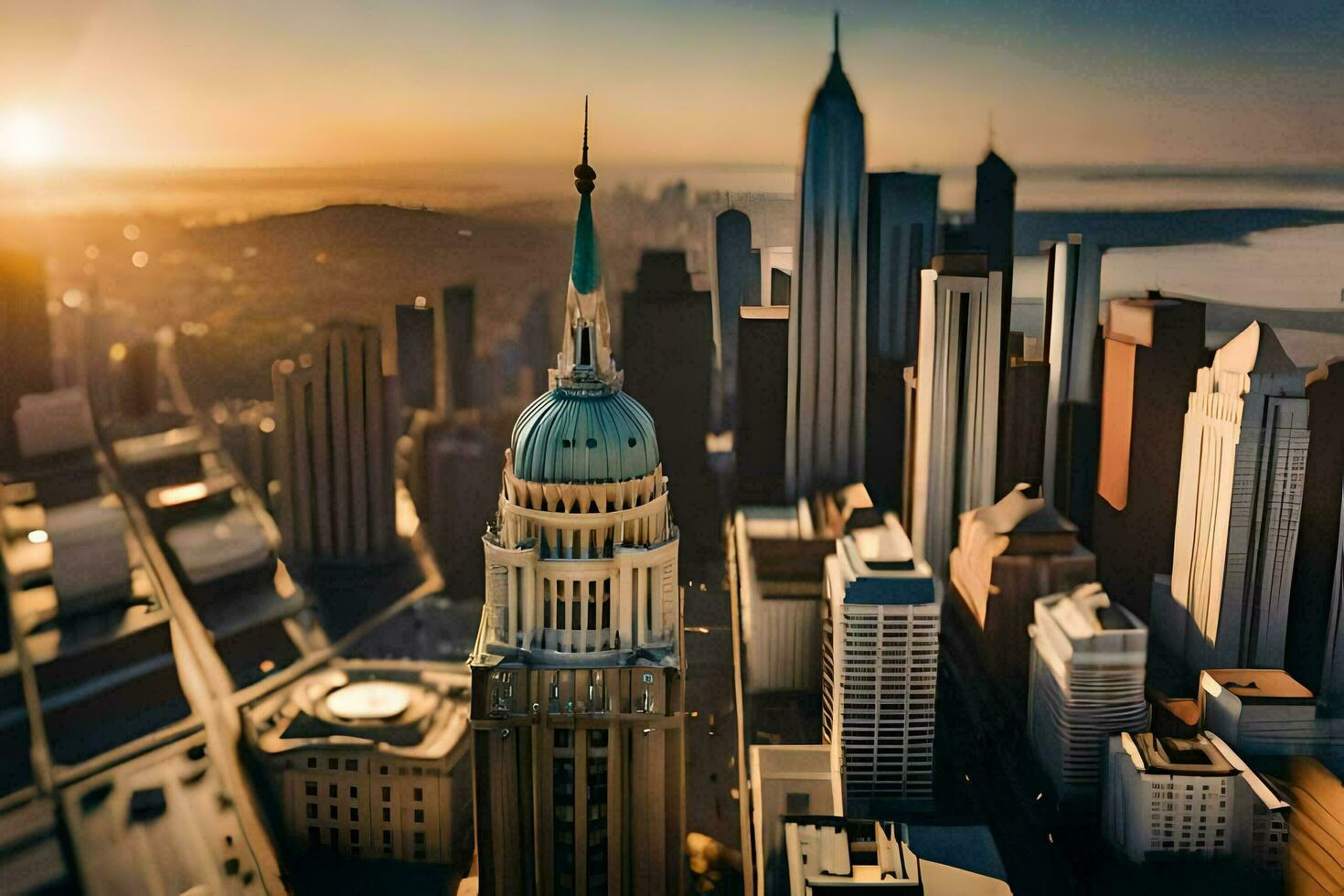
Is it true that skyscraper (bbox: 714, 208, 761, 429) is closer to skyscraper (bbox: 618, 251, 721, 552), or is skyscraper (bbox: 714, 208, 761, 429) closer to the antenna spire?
skyscraper (bbox: 618, 251, 721, 552)

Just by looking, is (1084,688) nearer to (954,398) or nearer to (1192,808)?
(1192,808)

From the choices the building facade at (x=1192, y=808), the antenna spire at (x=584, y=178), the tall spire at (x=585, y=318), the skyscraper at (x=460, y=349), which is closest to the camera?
the tall spire at (x=585, y=318)

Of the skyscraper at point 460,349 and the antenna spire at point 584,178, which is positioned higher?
the antenna spire at point 584,178

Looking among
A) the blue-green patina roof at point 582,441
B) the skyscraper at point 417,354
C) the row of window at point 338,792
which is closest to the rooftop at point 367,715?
the row of window at point 338,792

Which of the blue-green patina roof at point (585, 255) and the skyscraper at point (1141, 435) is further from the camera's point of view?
the skyscraper at point (1141, 435)

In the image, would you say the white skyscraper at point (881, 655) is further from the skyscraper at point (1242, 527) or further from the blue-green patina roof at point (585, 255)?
the blue-green patina roof at point (585, 255)

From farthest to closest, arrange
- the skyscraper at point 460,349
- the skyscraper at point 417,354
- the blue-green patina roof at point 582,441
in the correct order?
1. the skyscraper at point 460,349
2. the skyscraper at point 417,354
3. the blue-green patina roof at point 582,441

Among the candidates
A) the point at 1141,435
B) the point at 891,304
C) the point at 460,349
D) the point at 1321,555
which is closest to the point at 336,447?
the point at 460,349
